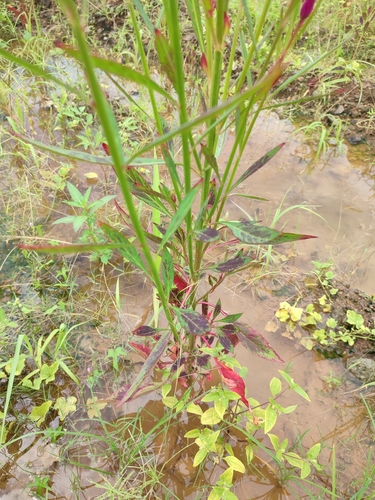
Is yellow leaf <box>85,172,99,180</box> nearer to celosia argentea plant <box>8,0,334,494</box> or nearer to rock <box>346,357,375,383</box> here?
celosia argentea plant <box>8,0,334,494</box>

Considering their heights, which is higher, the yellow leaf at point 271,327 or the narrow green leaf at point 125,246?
the narrow green leaf at point 125,246

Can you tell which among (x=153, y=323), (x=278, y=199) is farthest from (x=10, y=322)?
(x=278, y=199)

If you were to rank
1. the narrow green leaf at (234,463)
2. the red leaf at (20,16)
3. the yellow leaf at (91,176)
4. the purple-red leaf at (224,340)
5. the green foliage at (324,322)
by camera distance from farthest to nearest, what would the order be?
the red leaf at (20,16) < the yellow leaf at (91,176) < the green foliage at (324,322) < the narrow green leaf at (234,463) < the purple-red leaf at (224,340)

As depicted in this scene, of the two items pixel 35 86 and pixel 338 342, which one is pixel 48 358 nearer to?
pixel 338 342

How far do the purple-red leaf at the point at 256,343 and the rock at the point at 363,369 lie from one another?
632mm

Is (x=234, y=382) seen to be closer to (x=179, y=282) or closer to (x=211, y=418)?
(x=211, y=418)

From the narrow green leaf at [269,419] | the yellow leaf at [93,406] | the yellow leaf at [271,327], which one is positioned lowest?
the yellow leaf at [93,406]

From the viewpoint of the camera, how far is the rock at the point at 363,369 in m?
1.44

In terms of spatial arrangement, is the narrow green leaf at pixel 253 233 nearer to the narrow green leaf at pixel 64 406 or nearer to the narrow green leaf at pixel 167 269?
the narrow green leaf at pixel 167 269

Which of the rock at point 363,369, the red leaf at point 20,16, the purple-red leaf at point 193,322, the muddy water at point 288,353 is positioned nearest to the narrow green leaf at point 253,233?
the purple-red leaf at point 193,322

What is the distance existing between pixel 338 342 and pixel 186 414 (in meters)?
0.76

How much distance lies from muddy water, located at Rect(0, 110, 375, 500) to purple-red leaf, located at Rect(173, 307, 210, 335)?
2.10 ft

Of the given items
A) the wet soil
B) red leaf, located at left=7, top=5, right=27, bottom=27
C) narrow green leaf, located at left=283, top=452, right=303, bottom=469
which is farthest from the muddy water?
red leaf, located at left=7, top=5, right=27, bottom=27

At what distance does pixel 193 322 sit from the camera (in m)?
0.87
